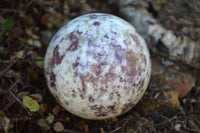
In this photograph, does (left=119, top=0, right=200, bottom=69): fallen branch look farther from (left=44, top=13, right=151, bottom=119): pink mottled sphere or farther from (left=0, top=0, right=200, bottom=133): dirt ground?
(left=44, top=13, right=151, bottom=119): pink mottled sphere

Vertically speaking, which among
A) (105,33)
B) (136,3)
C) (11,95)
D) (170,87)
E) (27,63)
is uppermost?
(136,3)

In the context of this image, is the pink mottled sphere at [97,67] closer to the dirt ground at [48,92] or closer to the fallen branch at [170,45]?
the dirt ground at [48,92]

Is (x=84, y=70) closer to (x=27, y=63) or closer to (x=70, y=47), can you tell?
(x=70, y=47)

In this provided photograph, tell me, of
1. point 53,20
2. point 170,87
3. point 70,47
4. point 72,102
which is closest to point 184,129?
point 170,87

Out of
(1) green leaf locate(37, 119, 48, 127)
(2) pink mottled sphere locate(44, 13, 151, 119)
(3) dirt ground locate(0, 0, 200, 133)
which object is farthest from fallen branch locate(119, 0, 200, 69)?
(1) green leaf locate(37, 119, 48, 127)

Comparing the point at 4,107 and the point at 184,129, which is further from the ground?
the point at 4,107

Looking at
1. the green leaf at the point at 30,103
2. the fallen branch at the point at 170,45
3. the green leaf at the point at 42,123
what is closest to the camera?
the green leaf at the point at 30,103

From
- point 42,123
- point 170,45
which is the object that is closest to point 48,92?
point 42,123

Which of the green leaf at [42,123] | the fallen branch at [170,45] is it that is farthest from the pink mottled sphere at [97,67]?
the fallen branch at [170,45]
